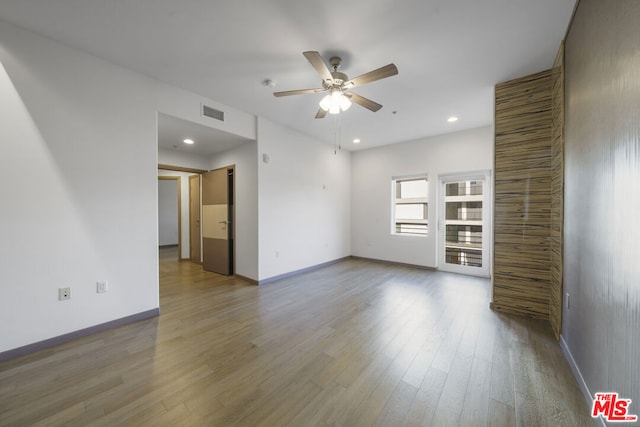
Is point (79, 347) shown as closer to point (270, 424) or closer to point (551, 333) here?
point (270, 424)

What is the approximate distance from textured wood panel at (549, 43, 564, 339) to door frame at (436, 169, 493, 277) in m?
1.59

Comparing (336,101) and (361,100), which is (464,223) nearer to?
(361,100)

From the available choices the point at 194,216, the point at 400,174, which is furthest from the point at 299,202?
the point at 194,216

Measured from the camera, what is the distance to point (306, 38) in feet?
6.87

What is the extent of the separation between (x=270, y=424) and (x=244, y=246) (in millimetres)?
3081

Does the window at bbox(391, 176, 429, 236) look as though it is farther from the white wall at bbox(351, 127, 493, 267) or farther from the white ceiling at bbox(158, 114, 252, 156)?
the white ceiling at bbox(158, 114, 252, 156)

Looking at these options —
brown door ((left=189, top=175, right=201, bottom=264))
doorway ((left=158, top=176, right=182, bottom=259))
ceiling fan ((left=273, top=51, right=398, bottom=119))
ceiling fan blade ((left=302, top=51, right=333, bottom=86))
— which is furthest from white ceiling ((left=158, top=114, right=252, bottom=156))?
doorway ((left=158, top=176, right=182, bottom=259))

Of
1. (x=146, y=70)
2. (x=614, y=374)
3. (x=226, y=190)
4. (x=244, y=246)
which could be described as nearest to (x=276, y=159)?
(x=226, y=190)

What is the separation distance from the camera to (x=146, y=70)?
260 centimetres

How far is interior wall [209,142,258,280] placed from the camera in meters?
3.94

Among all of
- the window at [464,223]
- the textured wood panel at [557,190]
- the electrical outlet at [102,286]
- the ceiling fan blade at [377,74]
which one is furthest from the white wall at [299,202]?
the textured wood panel at [557,190]

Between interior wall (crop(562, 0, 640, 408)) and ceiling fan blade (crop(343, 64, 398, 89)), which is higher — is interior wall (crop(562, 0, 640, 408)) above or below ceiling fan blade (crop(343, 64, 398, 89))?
below

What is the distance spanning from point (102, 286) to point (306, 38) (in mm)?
3230

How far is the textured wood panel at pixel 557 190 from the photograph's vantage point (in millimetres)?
2203
